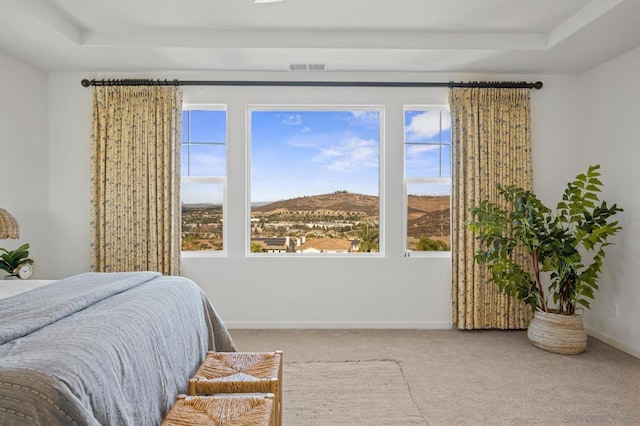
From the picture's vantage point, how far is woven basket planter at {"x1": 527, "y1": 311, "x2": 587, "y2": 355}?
3.30m

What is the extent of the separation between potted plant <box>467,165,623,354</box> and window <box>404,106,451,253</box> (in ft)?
1.71

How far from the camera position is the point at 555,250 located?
335cm

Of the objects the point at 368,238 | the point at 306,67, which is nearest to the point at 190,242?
the point at 368,238

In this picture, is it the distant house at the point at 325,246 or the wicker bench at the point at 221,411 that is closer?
the wicker bench at the point at 221,411

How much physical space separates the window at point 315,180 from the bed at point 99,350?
1994 mm

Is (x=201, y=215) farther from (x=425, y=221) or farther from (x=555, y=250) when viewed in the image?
(x=555, y=250)

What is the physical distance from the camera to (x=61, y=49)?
3.42 meters

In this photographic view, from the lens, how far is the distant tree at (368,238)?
13.8 feet

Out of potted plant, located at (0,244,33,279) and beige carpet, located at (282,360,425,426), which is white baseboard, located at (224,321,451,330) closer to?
beige carpet, located at (282,360,425,426)

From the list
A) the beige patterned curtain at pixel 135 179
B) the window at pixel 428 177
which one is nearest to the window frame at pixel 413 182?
the window at pixel 428 177

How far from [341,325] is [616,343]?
241cm

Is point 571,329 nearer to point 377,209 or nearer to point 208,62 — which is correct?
point 377,209

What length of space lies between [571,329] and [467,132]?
76.7 inches

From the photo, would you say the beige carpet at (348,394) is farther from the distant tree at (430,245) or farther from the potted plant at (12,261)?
the potted plant at (12,261)
